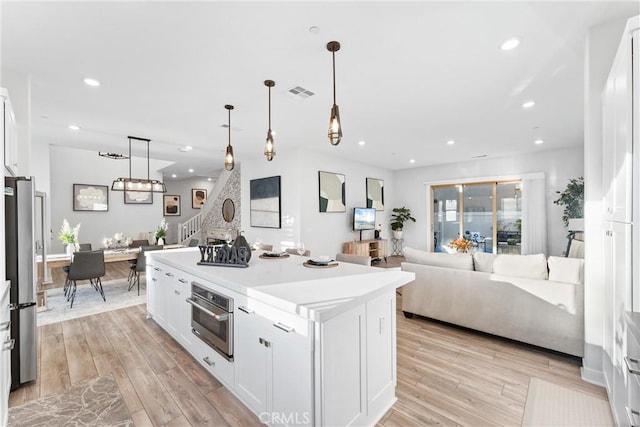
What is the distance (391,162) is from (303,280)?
639 cm

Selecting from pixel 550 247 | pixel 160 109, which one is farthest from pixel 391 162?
pixel 160 109

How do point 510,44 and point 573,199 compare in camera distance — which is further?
point 573,199

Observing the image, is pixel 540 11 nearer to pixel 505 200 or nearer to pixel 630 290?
pixel 630 290

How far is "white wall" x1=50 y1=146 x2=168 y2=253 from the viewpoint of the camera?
743 cm

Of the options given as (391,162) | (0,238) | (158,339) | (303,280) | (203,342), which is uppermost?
(391,162)

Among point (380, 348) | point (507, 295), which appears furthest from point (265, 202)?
point (380, 348)

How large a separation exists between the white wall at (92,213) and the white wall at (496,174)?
7.67 metres

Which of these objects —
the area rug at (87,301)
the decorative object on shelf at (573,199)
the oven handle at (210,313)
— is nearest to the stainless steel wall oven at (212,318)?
the oven handle at (210,313)

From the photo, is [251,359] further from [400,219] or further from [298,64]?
[400,219]

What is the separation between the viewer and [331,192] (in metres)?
6.71

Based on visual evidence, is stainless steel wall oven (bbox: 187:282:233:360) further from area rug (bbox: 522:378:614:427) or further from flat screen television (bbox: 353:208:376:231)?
flat screen television (bbox: 353:208:376:231)

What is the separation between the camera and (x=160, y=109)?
3764mm

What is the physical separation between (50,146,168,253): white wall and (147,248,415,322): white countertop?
7165 mm

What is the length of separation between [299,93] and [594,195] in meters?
2.89
